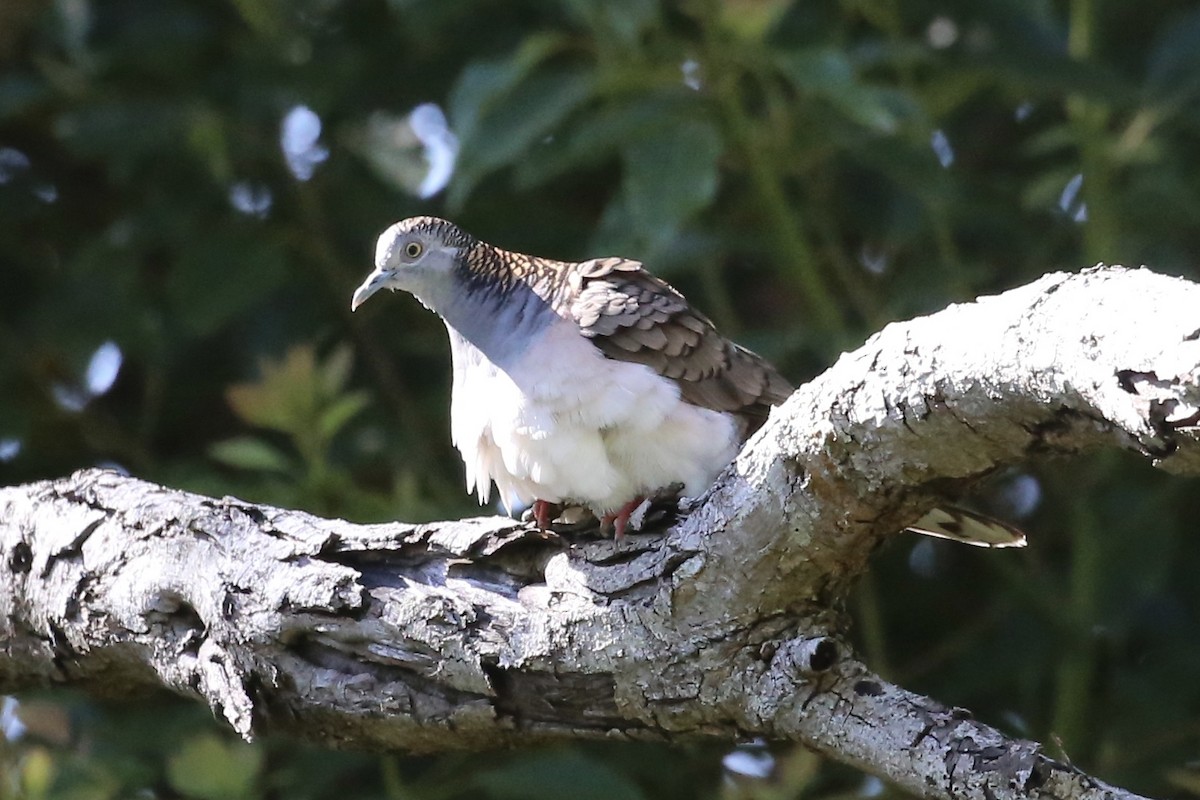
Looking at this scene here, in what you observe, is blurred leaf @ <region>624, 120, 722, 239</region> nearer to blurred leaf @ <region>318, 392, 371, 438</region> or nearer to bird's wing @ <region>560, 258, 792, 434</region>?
bird's wing @ <region>560, 258, 792, 434</region>

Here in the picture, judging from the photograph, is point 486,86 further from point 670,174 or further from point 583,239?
point 583,239

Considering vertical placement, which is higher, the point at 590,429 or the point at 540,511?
the point at 590,429

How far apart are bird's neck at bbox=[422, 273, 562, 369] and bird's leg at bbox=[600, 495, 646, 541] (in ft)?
1.30

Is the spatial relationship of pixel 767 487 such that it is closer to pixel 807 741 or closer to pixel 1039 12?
pixel 807 741

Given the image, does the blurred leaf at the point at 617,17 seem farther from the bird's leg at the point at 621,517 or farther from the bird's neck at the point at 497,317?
the bird's leg at the point at 621,517

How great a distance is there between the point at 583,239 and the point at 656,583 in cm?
224

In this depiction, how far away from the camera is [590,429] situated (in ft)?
10.2

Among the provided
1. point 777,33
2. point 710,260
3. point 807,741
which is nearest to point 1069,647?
point 710,260

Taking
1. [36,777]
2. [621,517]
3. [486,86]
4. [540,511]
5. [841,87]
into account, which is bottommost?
[36,777]

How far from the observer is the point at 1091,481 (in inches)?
173

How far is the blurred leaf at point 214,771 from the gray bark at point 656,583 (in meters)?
0.43

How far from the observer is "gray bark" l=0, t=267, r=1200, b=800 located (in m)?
1.82

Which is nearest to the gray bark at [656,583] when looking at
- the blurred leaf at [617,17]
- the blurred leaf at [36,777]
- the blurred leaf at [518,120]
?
the blurred leaf at [36,777]

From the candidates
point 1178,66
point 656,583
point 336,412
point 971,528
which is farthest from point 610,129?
point 1178,66
